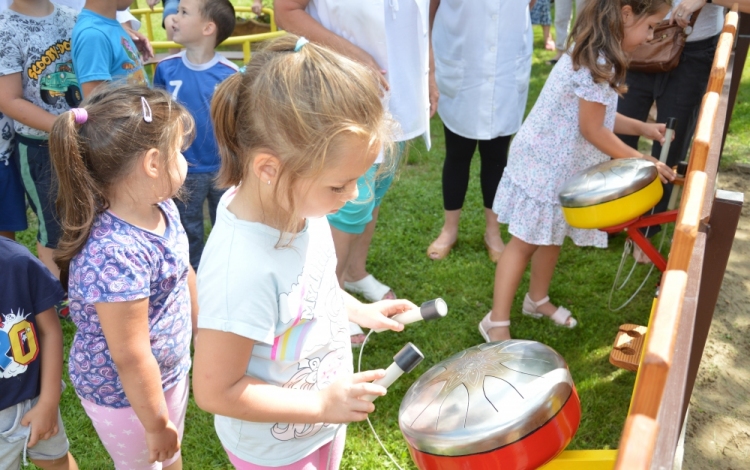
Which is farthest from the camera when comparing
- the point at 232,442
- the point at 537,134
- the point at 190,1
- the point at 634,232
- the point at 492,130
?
the point at 492,130

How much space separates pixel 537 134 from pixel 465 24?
0.83 m

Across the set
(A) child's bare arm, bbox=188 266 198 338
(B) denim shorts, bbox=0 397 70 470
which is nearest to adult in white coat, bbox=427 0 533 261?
(A) child's bare arm, bbox=188 266 198 338

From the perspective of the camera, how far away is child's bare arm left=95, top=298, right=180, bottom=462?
155cm

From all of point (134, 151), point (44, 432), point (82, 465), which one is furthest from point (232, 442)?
point (82, 465)

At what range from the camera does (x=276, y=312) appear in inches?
51.3

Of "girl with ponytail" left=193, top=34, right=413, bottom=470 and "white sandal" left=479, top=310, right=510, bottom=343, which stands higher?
"girl with ponytail" left=193, top=34, right=413, bottom=470

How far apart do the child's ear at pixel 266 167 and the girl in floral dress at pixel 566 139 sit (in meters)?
1.67

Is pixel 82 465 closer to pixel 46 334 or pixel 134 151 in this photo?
pixel 46 334

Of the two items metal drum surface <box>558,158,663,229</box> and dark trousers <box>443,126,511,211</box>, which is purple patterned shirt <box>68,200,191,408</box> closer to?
metal drum surface <box>558,158,663,229</box>

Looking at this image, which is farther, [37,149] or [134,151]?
[37,149]

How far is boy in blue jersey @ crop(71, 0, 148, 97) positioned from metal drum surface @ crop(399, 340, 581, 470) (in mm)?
1863

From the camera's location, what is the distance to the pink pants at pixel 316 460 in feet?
5.11

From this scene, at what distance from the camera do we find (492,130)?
338 cm

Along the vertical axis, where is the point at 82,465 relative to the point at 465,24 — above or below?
below
